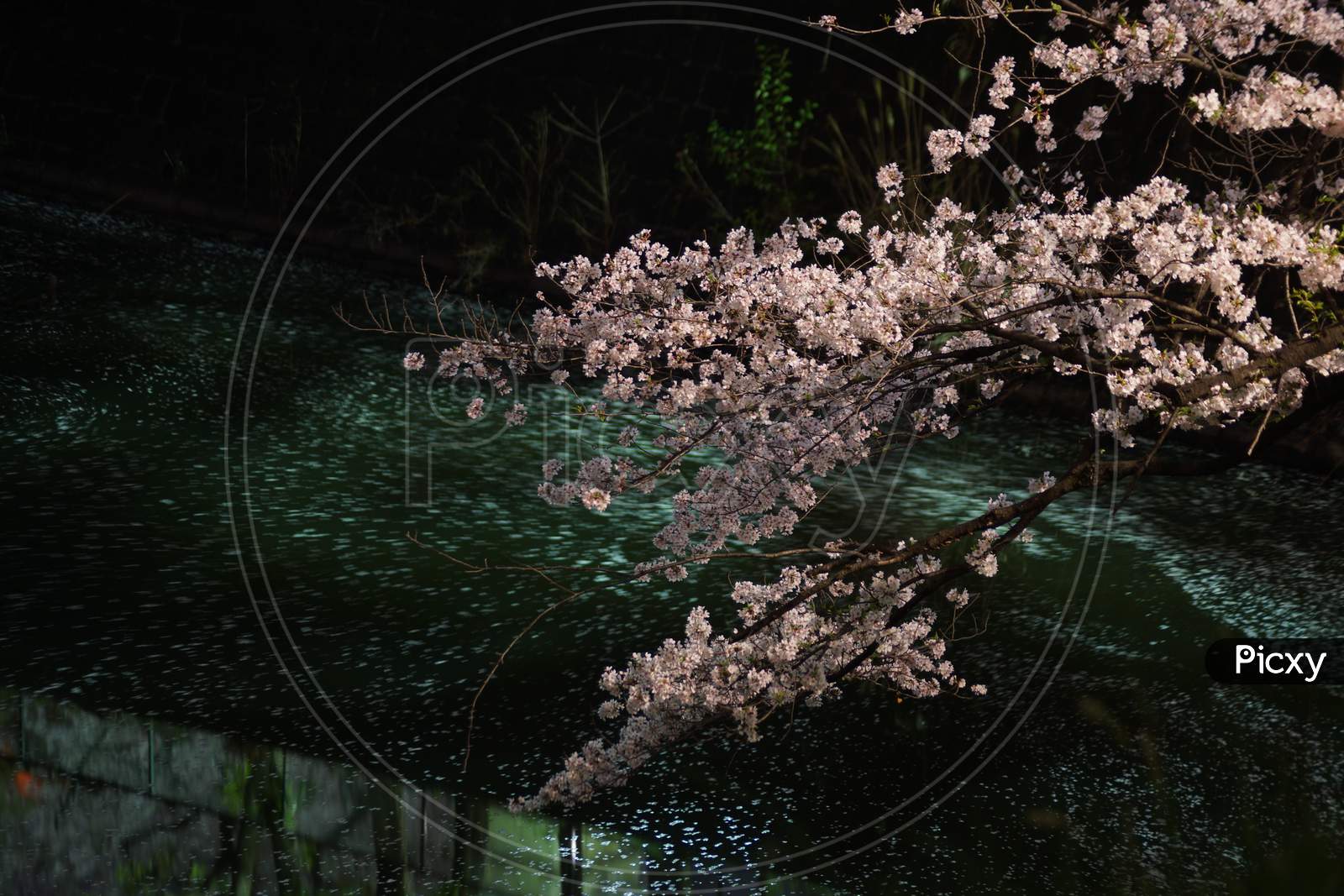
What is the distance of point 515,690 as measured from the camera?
3.86 meters

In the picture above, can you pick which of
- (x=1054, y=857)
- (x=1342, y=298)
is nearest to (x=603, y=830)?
(x=1054, y=857)

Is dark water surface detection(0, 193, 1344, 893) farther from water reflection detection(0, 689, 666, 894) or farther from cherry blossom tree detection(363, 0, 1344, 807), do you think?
cherry blossom tree detection(363, 0, 1344, 807)

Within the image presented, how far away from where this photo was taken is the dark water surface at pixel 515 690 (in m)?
3.04

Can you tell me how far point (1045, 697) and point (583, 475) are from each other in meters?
1.28

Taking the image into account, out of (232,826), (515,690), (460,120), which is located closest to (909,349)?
(515,690)

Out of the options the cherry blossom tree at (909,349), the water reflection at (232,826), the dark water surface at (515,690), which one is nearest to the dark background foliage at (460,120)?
the dark water surface at (515,690)

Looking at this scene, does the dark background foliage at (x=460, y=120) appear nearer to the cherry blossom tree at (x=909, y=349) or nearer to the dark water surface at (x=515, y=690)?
the dark water surface at (x=515, y=690)

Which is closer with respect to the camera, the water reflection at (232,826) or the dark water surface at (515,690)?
the water reflection at (232,826)

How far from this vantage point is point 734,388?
359cm

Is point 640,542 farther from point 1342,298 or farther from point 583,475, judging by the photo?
point 1342,298

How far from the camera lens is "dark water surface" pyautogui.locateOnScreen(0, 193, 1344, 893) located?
9.97 ft

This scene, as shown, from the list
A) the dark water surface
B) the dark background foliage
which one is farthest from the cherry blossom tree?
the dark background foliage

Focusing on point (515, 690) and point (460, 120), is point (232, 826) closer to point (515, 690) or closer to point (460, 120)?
point (515, 690)

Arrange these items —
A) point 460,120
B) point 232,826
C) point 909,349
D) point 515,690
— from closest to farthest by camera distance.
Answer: point 232,826 → point 909,349 → point 515,690 → point 460,120
